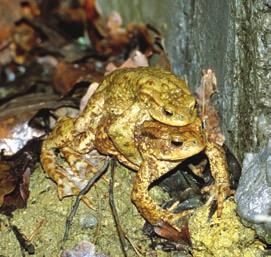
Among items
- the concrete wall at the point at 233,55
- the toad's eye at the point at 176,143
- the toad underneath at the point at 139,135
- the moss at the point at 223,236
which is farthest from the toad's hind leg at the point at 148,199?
the concrete wall at the point at 233,55

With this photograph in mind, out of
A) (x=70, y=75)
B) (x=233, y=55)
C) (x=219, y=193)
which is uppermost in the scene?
(x=233, y=55)

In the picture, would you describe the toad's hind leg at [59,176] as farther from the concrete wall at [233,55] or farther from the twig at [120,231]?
the concrete wall at [233,55]

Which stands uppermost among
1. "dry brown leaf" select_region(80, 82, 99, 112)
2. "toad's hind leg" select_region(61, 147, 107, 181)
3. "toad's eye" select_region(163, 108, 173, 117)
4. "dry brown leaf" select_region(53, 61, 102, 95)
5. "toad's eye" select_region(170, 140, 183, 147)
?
"toad's eye" select_region(163, 108, 173, 117)

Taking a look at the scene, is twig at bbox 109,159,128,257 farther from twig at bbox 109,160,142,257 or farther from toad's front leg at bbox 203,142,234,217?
toad's front leg at bbox 203,142,234,217

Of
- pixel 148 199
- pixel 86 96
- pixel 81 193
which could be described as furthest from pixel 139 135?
pixel 86 96

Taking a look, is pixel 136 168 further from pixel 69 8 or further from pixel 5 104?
pixel 69 8

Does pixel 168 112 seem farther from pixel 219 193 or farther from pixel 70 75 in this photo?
pixel 70 75

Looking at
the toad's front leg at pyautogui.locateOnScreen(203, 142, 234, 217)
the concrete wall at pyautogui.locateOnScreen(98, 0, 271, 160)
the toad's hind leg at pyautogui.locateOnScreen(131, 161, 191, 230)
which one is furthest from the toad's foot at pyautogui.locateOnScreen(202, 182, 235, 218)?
the concrete wall at pyautogui.locateOnScreen(98, 0, 271, 160)
